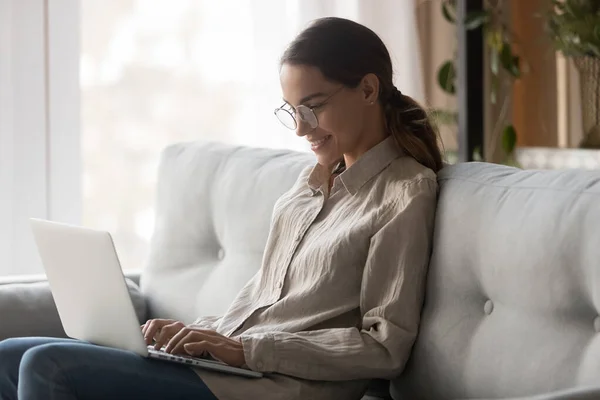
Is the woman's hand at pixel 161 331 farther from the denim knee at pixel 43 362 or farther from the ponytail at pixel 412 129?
the ponytail at pixel 412 129

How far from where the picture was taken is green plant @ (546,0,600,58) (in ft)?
9.20

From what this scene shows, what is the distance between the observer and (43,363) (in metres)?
1.43

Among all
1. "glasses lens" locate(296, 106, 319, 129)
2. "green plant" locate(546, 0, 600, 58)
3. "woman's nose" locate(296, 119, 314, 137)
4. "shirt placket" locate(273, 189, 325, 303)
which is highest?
"green plant" locate(546, 0, 600, 58)

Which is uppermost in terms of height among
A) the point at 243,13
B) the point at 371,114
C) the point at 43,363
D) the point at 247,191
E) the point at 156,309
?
the point at 243,13

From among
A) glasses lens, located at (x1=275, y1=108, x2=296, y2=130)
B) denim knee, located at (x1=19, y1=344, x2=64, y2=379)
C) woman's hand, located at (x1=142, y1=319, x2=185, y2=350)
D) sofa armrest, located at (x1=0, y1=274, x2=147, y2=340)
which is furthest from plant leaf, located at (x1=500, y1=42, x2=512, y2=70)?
denim knee, located at (x1=19, y1=344, x2=64, y2=379)

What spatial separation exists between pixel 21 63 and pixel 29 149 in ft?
0.82

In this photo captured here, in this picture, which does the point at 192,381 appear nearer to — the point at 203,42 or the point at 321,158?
the point at 321,158

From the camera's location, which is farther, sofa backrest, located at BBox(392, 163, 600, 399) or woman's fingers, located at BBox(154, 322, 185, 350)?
woman's fingers, located at BBox(154, 322, 185, 350)

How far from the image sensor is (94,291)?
5.08ft

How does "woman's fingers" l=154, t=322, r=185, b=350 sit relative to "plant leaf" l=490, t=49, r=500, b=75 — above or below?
below

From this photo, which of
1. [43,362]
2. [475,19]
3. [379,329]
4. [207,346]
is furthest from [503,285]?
[475,19]

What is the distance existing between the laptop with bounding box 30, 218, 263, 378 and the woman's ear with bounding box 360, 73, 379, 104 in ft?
1.75

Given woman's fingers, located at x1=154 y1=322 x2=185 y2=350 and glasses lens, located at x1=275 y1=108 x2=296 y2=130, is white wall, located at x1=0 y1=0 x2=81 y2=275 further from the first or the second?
woman's fingers, located at x1=154 y1=322 x2=185 y2=350

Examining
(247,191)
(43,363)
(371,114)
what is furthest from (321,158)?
(43,363)
